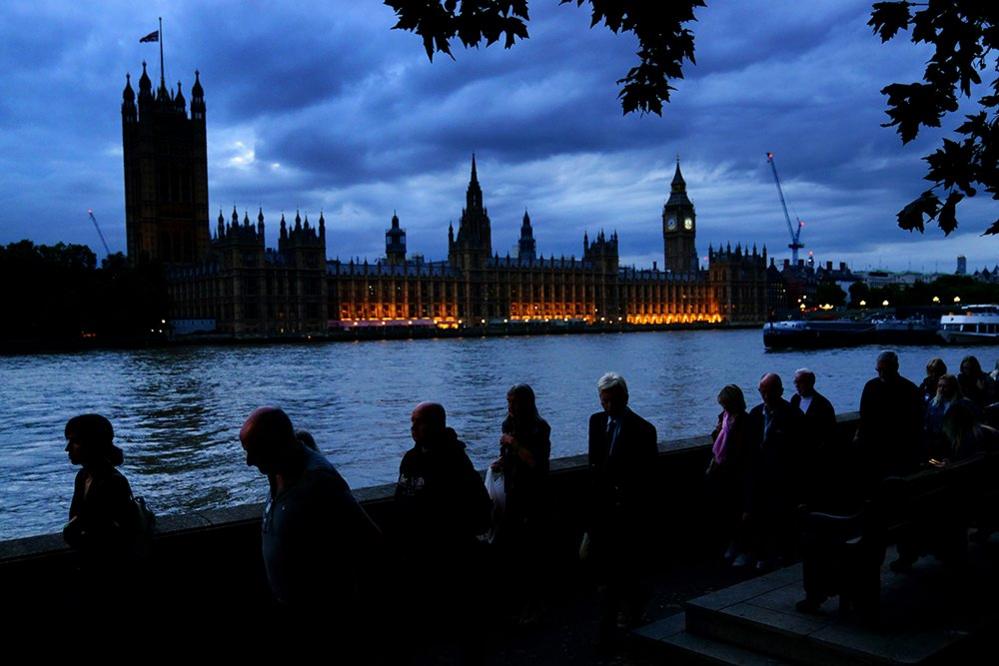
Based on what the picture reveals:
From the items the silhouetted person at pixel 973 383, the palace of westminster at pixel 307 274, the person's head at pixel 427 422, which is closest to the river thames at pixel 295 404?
the silhouetted person at pixel 973 383

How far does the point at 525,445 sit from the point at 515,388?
0.33 metres

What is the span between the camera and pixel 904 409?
6289 millimetres

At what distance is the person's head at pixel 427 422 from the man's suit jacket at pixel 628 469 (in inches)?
43.9

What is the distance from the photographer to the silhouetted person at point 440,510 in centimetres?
359

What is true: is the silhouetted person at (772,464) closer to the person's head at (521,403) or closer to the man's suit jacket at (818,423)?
the man's suit jacket at (818,423)

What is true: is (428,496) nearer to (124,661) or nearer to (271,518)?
(271,518)

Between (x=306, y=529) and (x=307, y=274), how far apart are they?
11304 centimetres

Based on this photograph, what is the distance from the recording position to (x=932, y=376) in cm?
723

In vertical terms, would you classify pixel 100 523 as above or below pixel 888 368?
below

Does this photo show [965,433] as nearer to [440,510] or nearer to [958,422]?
[958,422]

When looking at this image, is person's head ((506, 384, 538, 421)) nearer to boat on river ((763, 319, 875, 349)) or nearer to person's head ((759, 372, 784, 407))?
person's head ((759, 372, 784, 407))

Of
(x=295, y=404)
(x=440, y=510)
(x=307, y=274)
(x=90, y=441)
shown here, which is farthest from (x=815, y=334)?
(x=90, y=441)

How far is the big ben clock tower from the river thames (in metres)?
126

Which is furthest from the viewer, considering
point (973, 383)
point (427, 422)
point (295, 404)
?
point (295, 404)
